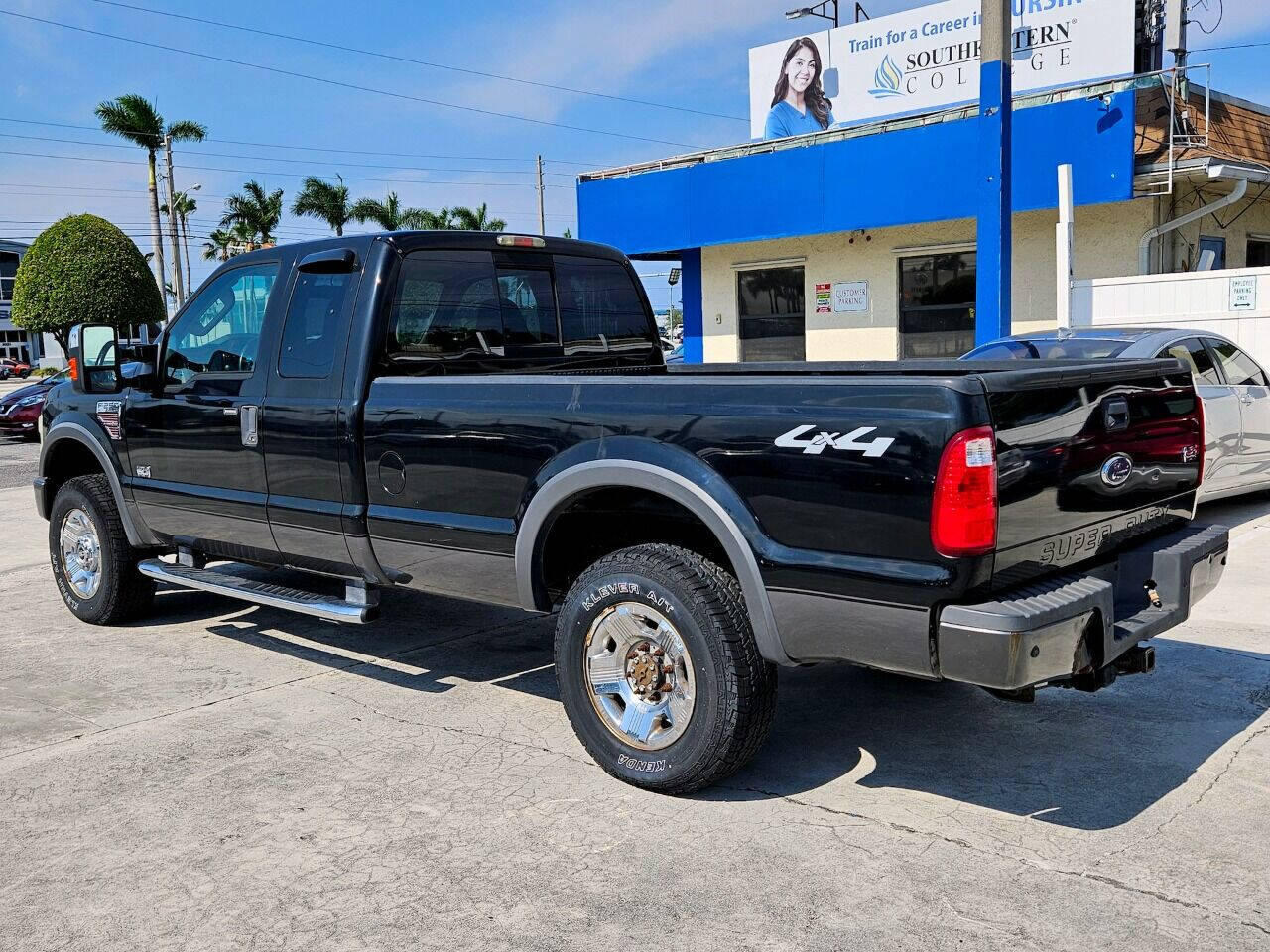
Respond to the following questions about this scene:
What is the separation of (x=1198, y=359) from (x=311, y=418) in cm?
673

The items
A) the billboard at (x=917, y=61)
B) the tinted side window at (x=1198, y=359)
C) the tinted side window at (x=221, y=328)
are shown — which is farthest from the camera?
the billboard at (x=917, y=61)

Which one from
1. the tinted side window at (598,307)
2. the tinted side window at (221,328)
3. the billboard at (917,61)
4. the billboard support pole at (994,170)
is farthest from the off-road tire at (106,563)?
the billboard at (917,61)

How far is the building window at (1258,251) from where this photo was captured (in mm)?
17438

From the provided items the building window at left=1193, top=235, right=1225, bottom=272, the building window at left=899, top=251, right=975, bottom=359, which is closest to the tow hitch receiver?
the building window at left=1193, top=235, right=1225, bottom=272

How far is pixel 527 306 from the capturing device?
221 inches

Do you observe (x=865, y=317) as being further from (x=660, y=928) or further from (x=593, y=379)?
(x=660, y=928)

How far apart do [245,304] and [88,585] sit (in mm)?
2242

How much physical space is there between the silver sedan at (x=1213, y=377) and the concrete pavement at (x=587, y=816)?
292 centimetres

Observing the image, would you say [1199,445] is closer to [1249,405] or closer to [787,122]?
[1249,405]

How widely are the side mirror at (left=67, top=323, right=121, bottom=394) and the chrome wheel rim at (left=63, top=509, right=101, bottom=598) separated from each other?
2.68 feet

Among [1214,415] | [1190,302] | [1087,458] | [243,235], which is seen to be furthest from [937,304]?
[243,235]

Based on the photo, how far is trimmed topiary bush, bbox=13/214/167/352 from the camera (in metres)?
41.4

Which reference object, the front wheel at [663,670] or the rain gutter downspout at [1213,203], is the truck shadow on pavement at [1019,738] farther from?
the rain gutter downspout at [1213,203]

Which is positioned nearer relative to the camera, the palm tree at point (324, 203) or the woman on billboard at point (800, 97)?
the woman on billboard at point (800, 97)
